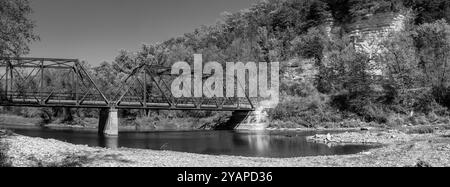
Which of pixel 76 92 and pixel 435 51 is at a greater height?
pixel 435 51

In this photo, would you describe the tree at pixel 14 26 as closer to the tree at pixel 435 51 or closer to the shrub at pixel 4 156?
the shrub at pixel 4 156

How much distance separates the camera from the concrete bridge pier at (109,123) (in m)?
54.8

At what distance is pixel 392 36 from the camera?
75.2m

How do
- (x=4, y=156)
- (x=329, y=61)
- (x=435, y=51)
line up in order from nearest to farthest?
(x=4, y=156) → (x=435, y=51) → (x=329, y=61)

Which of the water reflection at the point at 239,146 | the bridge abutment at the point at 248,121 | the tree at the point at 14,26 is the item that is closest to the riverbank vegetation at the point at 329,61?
the bridge abutment at the point at 248,121

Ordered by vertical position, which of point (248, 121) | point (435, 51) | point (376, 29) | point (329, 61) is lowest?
point (248, 121)

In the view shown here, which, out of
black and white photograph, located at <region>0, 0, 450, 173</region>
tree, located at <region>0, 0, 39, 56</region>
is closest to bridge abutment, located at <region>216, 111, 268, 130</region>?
black and white photograph, located at <region>0, 0, 450, 173</region>

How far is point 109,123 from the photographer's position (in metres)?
56.0

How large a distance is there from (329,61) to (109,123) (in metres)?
43.6

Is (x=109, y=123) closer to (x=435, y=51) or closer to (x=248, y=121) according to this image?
(x=248, y=121)

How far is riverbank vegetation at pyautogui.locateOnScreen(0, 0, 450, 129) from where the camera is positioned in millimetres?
61591

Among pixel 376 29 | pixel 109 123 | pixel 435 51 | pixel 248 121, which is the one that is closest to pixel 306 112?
pixel 248 121

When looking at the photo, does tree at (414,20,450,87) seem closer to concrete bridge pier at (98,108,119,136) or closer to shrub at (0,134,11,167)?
concrete bridge pier at (98,108,119,136)

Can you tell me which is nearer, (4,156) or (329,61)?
(4,156)
